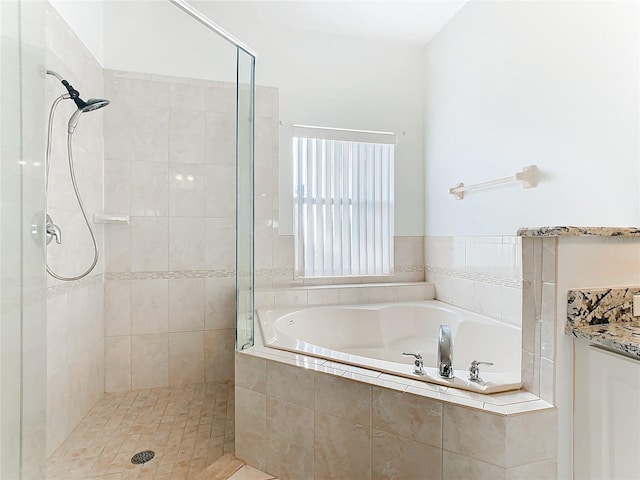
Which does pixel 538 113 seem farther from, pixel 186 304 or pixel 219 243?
pixel 186 304

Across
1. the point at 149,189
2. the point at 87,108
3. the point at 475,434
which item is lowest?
the point at 475,434

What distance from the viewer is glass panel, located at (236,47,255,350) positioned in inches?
67.1

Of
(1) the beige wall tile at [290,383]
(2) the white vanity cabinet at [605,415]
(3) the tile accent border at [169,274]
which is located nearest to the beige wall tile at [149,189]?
(3) the tile accent border at [169,274]

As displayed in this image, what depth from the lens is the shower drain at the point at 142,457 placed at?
1.58m

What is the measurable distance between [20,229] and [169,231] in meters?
1.50

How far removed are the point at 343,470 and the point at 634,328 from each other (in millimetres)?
1103

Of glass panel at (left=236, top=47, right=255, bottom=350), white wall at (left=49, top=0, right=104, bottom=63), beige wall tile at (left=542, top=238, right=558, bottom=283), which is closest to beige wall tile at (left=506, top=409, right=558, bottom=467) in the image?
beige wall tile at (left=542, top=238, right=558, bottom=283)

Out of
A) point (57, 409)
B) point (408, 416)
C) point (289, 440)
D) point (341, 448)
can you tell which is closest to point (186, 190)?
point (57, 409)

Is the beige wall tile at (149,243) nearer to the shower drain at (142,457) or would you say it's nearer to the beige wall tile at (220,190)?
the beige wall tile at (220,190)

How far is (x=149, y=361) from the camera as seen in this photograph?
7.73 ft

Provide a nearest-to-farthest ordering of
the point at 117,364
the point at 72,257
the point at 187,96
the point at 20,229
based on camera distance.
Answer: the point at 20,229
the point at 72,257
the point at 117,364
the point at 187,96

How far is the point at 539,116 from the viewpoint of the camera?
1765mm

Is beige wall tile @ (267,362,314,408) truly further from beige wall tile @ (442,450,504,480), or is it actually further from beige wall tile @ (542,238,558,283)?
beige wall tile @ (542,238,558,283)

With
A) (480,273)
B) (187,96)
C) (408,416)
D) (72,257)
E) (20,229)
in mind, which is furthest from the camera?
(187,96)
